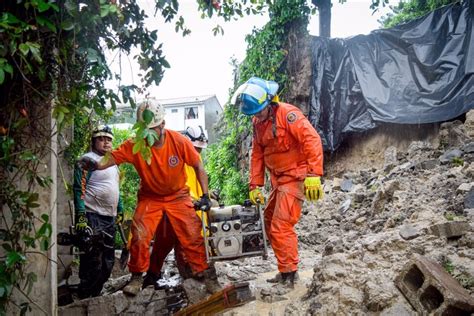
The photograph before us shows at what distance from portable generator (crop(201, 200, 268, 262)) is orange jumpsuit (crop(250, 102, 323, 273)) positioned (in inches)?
5.2

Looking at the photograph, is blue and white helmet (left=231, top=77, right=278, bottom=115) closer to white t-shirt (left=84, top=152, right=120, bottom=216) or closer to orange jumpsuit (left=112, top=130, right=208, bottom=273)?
orange jumpsuit (left=112, top=130, right=208, bottom=273)

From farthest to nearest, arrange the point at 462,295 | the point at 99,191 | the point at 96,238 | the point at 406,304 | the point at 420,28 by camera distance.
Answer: the point at 420,28 < the point at 99,191 < the point at 96,238 < the point at 406,304 < the point at 462,295

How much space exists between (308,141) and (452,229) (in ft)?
4.47

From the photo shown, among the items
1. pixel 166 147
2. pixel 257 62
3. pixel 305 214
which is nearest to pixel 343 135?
pixel 305 214

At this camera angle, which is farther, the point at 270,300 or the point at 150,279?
the point at 150,279

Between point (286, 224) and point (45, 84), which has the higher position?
point (45, 84)

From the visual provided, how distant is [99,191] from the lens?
4832 millimetres

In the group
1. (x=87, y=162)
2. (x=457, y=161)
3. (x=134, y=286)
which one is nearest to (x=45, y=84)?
(x=87, y=162)

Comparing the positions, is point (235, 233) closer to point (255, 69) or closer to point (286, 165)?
point (286, 165)

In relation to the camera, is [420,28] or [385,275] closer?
[385,275]

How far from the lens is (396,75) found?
7383mm

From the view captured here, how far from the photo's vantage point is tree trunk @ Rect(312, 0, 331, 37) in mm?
9156

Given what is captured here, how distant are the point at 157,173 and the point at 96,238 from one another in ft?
3.21

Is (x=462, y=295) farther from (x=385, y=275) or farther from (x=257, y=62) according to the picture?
(x=257, y=62)
